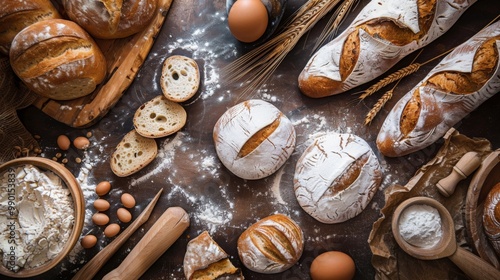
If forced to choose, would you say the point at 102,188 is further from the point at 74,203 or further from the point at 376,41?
the point at 376,41

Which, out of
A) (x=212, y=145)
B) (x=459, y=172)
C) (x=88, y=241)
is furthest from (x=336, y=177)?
(x=88, y=241)

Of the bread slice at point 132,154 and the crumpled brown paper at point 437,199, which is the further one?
the bread slice at point 132,154

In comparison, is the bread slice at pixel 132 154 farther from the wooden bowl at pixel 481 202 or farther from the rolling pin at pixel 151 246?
the wooden bowl at pixel 481 202

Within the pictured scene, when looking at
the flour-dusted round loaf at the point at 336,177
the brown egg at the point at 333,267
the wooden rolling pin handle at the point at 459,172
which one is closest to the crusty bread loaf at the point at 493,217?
the wooden rolling pin handle at the point at 459,172

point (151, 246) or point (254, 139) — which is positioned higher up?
point (254, 139)

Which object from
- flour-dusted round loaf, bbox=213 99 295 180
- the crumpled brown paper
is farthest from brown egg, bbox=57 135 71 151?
the crumpled brown paper

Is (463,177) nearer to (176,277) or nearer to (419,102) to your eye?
(419,102)
